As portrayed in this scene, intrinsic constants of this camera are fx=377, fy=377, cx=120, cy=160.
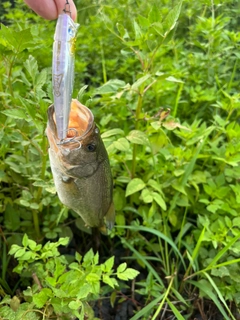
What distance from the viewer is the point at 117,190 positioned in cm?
167

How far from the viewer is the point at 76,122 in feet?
3.63

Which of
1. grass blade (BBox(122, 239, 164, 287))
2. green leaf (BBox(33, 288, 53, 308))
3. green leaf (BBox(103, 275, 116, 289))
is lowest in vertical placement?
grass blade (BBox(122, 239, 164, 287))

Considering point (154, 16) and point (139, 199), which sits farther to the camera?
point (139, 199)

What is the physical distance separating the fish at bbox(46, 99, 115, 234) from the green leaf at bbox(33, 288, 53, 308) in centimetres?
31

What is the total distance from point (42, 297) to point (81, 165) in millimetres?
386

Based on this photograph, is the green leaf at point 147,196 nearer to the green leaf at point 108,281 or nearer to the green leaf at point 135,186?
the green leaf at point 135,186

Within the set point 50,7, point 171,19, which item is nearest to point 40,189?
point 50,7

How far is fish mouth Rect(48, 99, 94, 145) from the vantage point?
104cm

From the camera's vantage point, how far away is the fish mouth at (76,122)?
1036 mm

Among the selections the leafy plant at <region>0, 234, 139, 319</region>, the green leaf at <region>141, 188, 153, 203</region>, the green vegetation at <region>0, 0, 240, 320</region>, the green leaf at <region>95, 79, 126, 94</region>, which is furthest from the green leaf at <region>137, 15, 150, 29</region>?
the leafy plant at <region>0, 234, 139, 319</region>

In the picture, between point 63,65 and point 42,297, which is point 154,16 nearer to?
point 63,65

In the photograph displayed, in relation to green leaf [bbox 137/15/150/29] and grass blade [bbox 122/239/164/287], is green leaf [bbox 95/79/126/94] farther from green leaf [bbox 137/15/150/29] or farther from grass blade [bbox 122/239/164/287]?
grass blade [bbox 122/239/164/287]

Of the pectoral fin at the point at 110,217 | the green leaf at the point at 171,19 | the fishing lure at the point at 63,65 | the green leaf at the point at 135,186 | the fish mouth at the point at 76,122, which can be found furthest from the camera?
the green leaf at the point at 135,186

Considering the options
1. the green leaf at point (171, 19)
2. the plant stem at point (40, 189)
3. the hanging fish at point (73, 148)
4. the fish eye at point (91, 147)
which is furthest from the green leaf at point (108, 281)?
the green leaf at point (171, 19)
